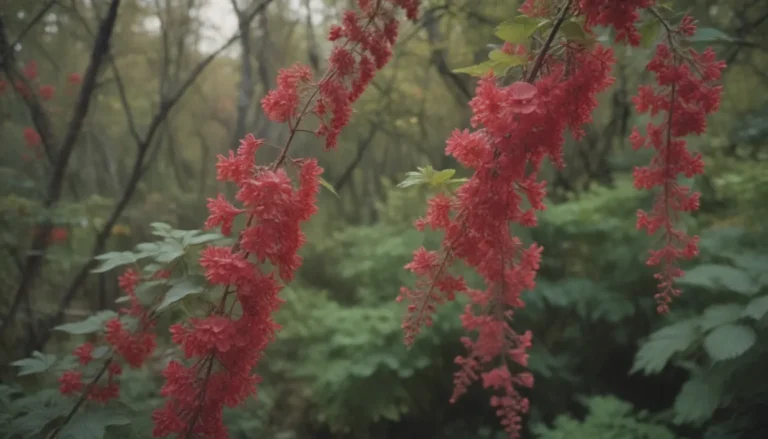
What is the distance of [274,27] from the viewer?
3.10 metres

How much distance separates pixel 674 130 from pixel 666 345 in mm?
1047

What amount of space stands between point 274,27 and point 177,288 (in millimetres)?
2414

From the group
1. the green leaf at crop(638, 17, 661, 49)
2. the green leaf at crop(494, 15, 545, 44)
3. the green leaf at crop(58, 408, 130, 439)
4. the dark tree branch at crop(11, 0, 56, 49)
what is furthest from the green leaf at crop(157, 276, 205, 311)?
the dark tree branch at crop(11, 0, 56, 49)

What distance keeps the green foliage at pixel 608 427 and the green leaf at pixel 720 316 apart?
447mm

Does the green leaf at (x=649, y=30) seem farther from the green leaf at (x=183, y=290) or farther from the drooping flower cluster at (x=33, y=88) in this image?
the drooping flower cluster at (x=33, y=88)

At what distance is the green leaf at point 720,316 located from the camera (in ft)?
5.29

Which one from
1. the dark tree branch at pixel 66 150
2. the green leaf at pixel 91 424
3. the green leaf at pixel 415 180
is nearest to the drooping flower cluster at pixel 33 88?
the dark tree branch at pixel 66 150

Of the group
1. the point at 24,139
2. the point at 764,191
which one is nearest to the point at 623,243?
the point at 764,191

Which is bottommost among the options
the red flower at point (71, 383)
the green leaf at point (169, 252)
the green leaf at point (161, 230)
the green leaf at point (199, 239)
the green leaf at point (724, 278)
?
the green leaf at point (724, 278)

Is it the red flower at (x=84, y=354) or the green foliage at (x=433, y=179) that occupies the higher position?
the green foliage at (x=433, y=179)

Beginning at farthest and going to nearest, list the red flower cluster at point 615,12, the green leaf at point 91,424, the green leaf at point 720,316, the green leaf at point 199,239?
the green leaf at point 720,316 → the green leaf at point 199,239 → the green leaf at point 91,424 → the red flower cluster at point 615,12

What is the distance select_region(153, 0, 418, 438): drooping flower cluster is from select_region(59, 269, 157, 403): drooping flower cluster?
0.83 feet

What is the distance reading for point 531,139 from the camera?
0.83 meters

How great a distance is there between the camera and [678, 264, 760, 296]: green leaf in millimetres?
1664
